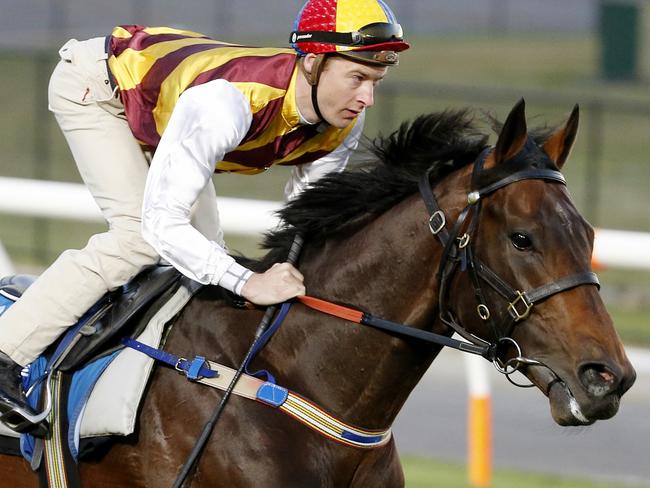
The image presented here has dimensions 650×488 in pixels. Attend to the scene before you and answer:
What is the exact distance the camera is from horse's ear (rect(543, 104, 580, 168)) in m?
3.40

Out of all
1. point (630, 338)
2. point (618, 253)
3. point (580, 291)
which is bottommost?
point (630, 338)

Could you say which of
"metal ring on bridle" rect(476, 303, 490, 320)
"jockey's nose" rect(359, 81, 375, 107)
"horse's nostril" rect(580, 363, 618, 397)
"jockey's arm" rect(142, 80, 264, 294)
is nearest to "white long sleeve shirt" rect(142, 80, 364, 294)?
"jockey's arm" rect(142, 80, 264, 294)

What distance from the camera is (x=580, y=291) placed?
10.2ft

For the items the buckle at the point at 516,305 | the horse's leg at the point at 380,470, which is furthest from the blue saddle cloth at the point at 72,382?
the buckle at the point at 516,305

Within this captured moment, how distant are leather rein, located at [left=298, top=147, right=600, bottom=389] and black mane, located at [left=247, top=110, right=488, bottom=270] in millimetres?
96

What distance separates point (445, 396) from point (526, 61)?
1480cm

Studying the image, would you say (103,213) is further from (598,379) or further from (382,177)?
(598,379)

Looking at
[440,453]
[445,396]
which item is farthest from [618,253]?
[445,396]

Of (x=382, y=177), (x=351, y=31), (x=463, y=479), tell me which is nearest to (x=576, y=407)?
(x=382, y=177)

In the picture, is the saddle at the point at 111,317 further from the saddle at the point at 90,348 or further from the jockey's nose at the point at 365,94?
the jockey's nose at the point at 365,94

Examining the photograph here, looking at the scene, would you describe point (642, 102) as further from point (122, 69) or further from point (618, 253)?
point (122, 69)

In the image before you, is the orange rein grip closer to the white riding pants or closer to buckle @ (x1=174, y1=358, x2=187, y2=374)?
buckle @ (x1=174, y1=358, x2=187, y2=374)

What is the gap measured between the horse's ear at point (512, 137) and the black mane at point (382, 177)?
0.18 metres

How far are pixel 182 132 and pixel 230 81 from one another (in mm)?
276
